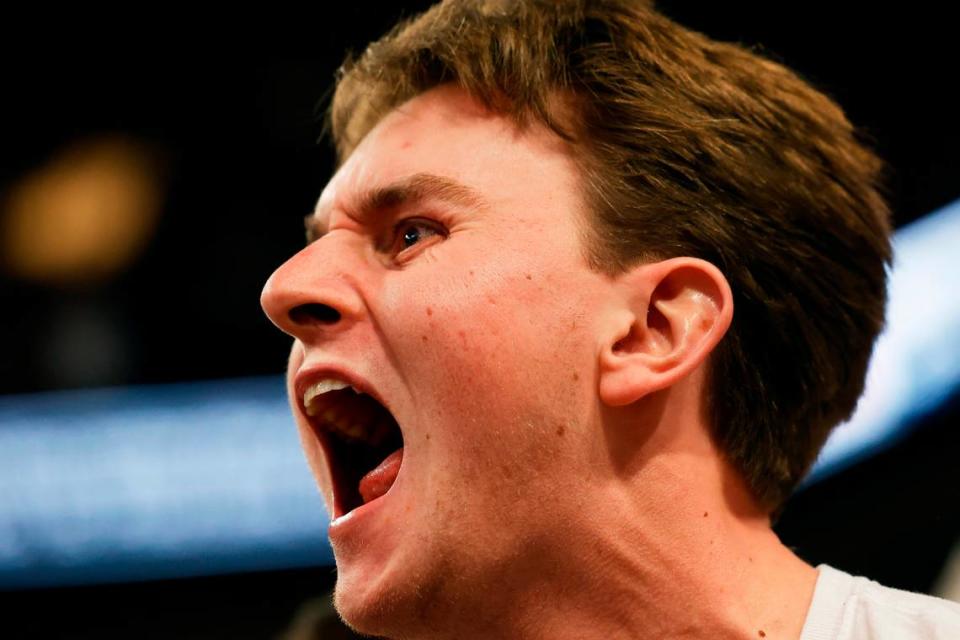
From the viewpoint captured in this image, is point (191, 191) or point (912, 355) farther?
point (191, 191)

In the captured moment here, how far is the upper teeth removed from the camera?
4.13 ft

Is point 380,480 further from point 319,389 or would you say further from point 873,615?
point 873,615

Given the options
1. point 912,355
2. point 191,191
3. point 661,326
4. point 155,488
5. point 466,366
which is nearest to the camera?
point 466,366

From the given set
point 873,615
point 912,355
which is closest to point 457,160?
point 873,615

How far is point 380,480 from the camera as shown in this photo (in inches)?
51.1

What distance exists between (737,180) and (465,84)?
1.22 ft

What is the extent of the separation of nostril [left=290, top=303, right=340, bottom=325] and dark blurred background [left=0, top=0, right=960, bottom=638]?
→ 170 centimetres

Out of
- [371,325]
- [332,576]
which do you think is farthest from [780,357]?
[332,576]

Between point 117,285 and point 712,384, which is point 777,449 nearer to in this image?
point 712,384

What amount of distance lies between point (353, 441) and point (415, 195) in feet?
1.16

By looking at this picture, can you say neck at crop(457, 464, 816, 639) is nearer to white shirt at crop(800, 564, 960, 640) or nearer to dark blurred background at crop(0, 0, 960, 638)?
white shirt at crop(800, 564, 960, 640)

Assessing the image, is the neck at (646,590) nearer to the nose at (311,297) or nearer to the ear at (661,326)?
the ear at (661,326)

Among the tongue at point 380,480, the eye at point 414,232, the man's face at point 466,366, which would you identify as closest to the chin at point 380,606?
the man's face at point 466,366

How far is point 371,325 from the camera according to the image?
123cm
